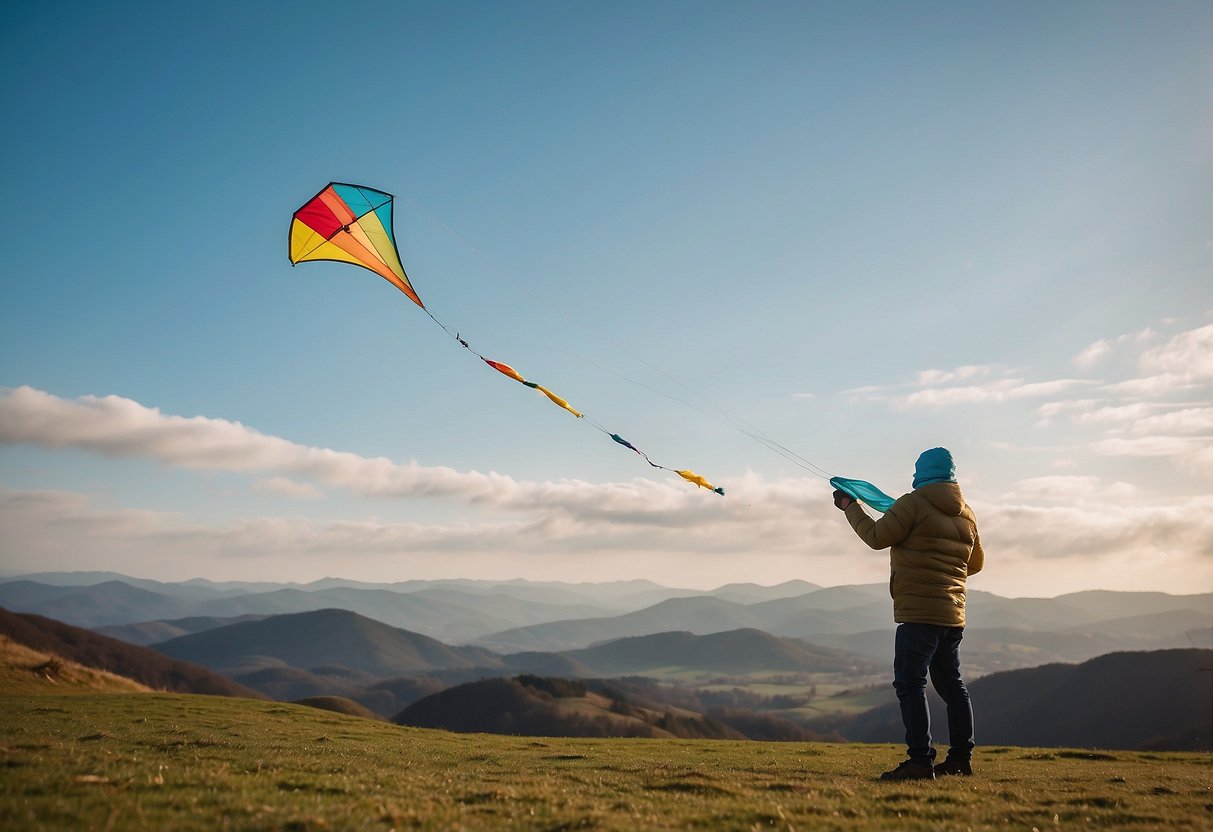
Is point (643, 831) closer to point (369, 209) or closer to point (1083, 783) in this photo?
point (1083, 783)

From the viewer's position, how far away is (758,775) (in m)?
12.4

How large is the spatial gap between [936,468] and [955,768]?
4796mm

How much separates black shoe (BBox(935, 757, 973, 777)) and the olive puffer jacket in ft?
7.67

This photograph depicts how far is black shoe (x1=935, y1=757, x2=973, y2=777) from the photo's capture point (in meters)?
11.6

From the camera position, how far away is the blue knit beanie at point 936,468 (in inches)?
462

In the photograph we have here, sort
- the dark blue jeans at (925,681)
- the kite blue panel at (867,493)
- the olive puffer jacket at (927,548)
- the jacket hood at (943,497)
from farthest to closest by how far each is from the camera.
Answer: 1. the kite blue panel at (867,493)
2. the jacket hood at (943,497)
3. the olive puffer jacket at (927,548)
4. the dark blue jeans at (925,681)

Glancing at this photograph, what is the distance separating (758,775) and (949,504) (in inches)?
222

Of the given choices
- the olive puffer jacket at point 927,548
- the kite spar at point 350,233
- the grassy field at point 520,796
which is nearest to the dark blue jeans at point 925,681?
the olive puffer jacket at point 927,548

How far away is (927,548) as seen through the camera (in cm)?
1122

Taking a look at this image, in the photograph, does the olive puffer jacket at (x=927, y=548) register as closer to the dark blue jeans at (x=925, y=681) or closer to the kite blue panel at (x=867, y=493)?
the dark blue jeans at (x=925, y=681)

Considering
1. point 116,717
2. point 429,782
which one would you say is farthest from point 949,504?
point 116,717

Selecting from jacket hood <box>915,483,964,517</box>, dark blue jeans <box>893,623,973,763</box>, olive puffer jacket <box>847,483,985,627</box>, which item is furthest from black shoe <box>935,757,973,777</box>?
jacket hood <box>915,483,964,517</box>

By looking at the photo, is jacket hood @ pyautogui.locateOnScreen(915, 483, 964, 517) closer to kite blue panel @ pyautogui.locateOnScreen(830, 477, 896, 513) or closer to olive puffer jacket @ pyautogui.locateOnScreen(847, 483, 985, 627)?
olive puffer jacket @ pyautogui.locateOnScreen(847, 483, 985, 627)

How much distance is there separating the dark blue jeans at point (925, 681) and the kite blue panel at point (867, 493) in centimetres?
286
